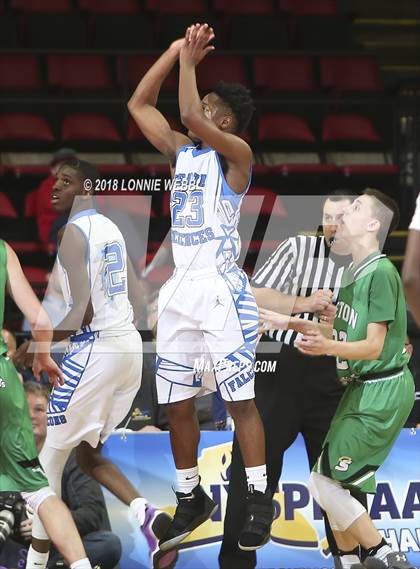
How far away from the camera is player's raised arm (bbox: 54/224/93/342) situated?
5809mm

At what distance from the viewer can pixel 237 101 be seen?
5406 millimetres

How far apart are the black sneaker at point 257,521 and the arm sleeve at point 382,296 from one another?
94cm

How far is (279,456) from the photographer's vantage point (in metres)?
Answer: 5.84

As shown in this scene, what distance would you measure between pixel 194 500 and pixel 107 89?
5.17 metres

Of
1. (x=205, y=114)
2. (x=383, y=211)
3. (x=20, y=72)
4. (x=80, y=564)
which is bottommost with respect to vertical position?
(x=80, y=564)

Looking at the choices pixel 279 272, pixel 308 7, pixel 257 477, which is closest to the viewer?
pixel 257 477

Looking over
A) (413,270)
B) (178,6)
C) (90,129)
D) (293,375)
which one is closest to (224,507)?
(293,375)

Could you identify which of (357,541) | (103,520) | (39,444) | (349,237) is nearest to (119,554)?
(103,520)

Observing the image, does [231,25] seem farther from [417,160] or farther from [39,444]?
[39,444]

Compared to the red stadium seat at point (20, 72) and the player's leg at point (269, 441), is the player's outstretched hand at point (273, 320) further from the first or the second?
the red stadium seat at point (20, 72)

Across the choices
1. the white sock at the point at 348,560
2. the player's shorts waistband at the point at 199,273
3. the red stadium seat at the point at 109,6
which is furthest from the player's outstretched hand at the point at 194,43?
the red stadium seat at the point at 109,6

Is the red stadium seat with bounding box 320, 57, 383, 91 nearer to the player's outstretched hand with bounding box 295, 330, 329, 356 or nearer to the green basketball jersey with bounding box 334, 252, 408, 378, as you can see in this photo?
the green basketball jersey with bounding box 334, 252, 408, 378

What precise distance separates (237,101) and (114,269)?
3.56 feet

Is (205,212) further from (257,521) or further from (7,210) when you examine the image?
(7,210)
